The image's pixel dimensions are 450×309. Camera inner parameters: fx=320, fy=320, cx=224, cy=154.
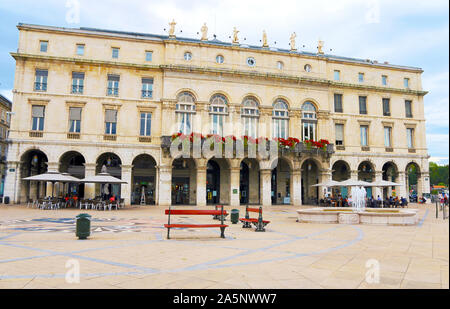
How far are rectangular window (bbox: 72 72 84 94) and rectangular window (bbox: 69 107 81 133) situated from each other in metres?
1.83

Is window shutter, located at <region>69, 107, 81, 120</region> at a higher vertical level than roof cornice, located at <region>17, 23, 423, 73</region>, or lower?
lower

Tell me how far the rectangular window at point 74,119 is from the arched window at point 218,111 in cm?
1289

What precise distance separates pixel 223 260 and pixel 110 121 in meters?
27.0

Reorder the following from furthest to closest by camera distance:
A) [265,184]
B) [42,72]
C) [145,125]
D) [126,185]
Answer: [265,184] → [145,125] → [42,72] → [126,185]

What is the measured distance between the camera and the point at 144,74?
107 ft

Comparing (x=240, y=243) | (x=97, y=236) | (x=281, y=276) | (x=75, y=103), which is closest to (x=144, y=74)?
(x=75, y=103)

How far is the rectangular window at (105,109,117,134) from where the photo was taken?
3156 centimetres

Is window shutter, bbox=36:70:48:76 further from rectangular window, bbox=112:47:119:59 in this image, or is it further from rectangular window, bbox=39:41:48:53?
rectangular window, bbox=112:47:119:59

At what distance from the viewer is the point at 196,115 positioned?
32969 mm

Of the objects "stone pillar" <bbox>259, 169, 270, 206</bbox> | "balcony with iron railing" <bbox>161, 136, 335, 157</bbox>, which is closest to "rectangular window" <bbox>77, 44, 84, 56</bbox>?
"balcony with iron railing" <bbox>161, 136, 335, 157</bbox>

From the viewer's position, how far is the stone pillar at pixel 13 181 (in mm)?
29062

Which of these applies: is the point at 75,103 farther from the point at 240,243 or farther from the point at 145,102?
the point at 240,243

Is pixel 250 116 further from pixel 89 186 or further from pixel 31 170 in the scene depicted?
pixel 31 170

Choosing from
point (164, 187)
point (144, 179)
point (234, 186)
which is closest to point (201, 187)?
point (234, 186)
